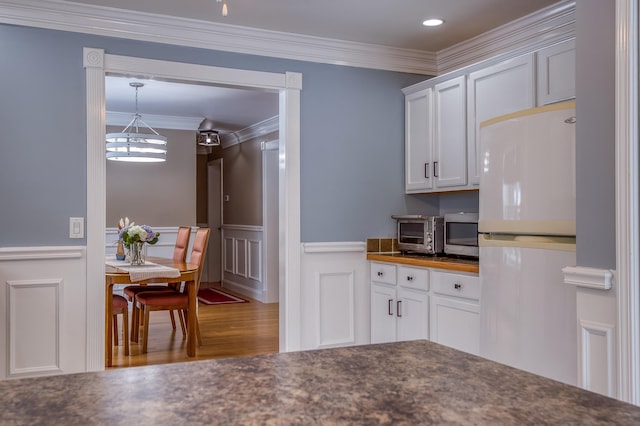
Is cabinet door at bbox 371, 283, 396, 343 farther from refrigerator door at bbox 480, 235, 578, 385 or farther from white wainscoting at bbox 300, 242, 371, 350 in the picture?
refrigerator door at bbox 480, 235, 578, 385

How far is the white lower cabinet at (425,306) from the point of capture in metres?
3.34

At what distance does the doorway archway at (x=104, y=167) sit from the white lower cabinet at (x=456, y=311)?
0.96 m

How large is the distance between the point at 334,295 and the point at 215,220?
599 cm

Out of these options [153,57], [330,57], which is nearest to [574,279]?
[330,57]

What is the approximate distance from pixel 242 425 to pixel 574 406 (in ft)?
1.60

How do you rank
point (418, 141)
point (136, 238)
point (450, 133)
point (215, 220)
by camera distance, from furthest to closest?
point (215, 220) < point (136, 238) < point (418, 141) < point (450, 133)

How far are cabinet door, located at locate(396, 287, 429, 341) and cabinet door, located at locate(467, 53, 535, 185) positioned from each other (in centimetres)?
83

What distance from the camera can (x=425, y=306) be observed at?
3686mm

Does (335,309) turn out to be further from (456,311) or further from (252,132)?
(252,132)

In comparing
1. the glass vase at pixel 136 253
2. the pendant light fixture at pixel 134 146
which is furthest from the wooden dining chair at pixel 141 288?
the pendant light fixture at pixel 134 146

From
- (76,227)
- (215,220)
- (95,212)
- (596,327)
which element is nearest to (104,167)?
(95,212)

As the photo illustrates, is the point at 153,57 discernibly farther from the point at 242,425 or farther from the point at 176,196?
the point at 176,196

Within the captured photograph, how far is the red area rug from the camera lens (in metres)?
7.65

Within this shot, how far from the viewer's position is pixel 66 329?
338 cm
